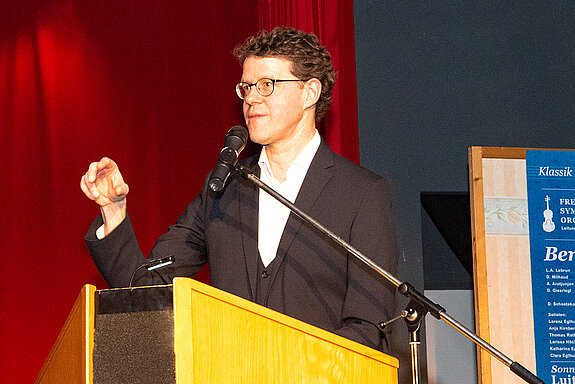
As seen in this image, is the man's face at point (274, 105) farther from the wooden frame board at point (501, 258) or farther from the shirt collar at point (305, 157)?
the wooden frame board at point (501, 258)

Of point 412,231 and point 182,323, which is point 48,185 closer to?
point 412,231

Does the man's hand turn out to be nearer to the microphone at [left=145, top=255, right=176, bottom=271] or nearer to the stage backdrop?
the microphone at [left=145, top=255, right=176, bottom=271]

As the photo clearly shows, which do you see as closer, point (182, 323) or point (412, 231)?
point (182, 323)

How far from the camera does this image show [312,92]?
2.18m

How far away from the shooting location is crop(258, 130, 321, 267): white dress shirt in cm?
201

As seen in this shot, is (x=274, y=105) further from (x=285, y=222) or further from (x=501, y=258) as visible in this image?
(x=501, y=258)

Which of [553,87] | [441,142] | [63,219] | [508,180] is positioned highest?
[553,87]

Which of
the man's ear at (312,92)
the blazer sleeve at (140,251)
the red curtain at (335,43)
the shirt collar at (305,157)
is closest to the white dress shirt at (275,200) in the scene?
the shirt collar at (305,157)

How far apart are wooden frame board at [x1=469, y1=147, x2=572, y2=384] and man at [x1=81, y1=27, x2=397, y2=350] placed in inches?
49.4

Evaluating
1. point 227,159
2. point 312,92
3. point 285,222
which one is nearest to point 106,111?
point 312,92

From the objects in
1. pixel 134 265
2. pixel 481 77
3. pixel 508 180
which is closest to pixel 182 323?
pixel 134 265

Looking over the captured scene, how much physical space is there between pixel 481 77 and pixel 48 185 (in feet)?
7.27

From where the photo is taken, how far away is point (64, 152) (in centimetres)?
330

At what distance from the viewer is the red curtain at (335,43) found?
3.28m
